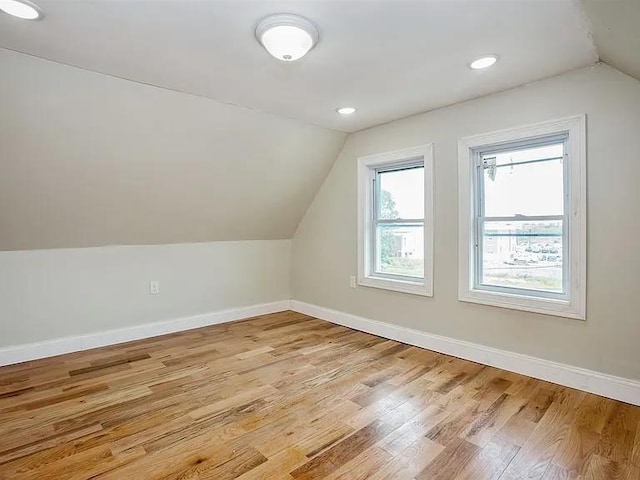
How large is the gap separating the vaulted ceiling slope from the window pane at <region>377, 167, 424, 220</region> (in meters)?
0.74

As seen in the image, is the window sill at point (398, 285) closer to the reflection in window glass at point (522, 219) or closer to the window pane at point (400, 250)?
the window pane at point (400, 250)

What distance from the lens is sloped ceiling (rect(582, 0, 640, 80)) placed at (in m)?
1.56

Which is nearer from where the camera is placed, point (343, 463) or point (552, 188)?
point (343, 463)

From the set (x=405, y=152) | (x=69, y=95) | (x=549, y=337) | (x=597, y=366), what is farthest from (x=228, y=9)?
(x=597, y=366)

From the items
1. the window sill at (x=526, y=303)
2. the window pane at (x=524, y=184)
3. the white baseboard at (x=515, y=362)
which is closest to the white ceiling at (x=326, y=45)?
the window pane at (x=524, y=184)

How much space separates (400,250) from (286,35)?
97.7 inches

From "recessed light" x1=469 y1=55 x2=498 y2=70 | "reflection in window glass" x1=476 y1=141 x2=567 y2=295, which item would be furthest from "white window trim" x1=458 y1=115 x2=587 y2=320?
"recessed light" x1=469 y1=55 x2=498 y2=70

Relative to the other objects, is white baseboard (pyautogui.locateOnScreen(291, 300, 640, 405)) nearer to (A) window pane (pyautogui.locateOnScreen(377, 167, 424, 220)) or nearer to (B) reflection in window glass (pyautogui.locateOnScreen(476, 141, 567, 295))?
(B) reflection in window glass (pyautogui.locateOnScreen(476, 141, 567, 295))

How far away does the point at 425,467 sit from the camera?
5.69 ft

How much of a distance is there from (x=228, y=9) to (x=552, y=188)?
99.1 inches

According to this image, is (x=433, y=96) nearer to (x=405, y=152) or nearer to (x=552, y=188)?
(x=405, y=152)

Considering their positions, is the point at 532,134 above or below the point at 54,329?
above

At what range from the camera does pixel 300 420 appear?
2164 millimetres

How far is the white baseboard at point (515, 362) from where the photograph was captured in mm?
2350
